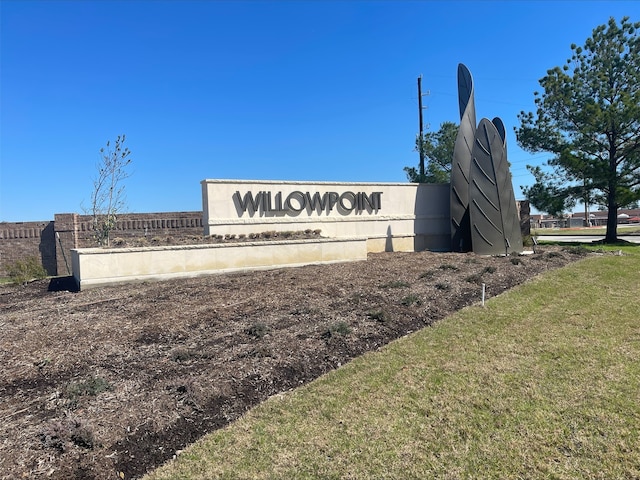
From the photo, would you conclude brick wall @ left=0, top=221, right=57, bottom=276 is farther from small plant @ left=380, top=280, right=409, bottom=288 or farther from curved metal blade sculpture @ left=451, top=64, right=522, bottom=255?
curved metal blade sculpture @ left=451, top=64, right=522, bottom=255

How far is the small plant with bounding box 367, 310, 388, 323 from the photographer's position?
19.2 feet

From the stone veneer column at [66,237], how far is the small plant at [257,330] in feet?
43.0

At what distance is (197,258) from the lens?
10.1m

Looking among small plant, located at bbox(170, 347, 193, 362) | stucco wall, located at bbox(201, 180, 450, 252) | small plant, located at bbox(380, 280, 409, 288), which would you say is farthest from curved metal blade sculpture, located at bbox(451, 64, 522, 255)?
small plant, located at bbox(170, 347, 193, 362)

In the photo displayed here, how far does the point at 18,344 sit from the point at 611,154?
2378 centimetres

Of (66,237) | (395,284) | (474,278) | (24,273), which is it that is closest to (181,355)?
(395,284)

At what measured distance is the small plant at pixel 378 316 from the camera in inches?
230

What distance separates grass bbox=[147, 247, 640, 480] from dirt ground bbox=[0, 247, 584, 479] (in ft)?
1.26

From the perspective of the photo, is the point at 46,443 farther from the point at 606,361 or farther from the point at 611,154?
the point at 611,154

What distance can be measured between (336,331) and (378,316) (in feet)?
3.00

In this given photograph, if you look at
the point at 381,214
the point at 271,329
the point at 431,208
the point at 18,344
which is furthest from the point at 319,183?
the point at 18,344

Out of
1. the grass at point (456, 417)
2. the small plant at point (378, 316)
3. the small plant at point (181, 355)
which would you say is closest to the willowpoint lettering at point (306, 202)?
the small plant at point (378, 316)

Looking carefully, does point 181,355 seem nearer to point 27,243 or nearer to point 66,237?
point 66,237

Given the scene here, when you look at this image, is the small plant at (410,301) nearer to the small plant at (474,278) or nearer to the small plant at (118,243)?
the small plant at (474,278)
